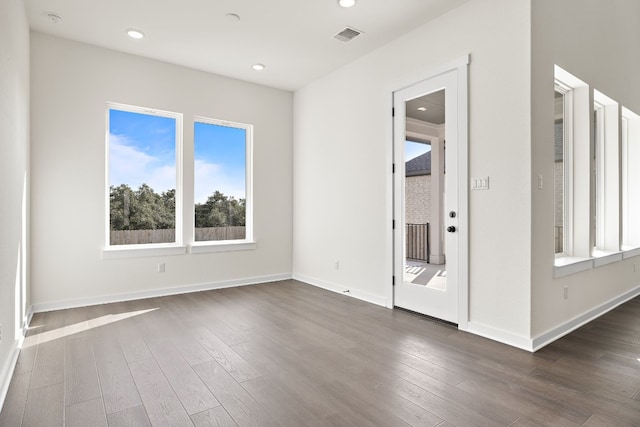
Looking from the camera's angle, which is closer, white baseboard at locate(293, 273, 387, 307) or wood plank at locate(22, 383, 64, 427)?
wood plank at locate(22, 383, 64, 427)

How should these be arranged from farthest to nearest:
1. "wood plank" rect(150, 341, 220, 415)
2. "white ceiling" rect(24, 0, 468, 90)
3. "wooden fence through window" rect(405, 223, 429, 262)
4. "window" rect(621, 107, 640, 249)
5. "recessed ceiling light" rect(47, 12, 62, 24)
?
"window" rect(621, 107, 640, 249), "wooden fence through window" rect(405, 223, 429, 262), "recessed ceiling light" rect(47, 12, 62, 24), "white ceiling" rect(24, 0, 468, 90), "wood plank" rect(150, 341, 220, 415)

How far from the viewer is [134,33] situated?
Answer: 12.6 ft

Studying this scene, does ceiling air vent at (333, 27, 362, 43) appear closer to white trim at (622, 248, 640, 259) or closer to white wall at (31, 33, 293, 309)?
white wall at (31, 33, 293, 309)

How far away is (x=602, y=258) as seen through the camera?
3664 mm

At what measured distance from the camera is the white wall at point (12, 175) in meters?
2.22

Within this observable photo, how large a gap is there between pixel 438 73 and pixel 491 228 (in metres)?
1.58

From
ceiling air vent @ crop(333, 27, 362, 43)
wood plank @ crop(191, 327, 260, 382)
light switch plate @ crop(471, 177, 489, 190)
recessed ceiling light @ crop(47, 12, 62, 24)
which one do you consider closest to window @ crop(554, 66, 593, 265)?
light switch plate @ crop(471, 177, 489, 190)

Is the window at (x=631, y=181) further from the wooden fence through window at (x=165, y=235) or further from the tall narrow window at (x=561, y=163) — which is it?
the wooden fence through window at (x=165, y=235)

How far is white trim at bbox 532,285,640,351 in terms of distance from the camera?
2.85 metres

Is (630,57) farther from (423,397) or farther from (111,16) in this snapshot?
(111,16)

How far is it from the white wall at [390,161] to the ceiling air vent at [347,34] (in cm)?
43

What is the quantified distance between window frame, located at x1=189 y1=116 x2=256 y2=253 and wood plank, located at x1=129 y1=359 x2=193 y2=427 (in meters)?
2.43

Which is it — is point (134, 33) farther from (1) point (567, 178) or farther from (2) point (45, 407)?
(1) point (567, 178)

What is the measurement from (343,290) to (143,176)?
297 centimetres
